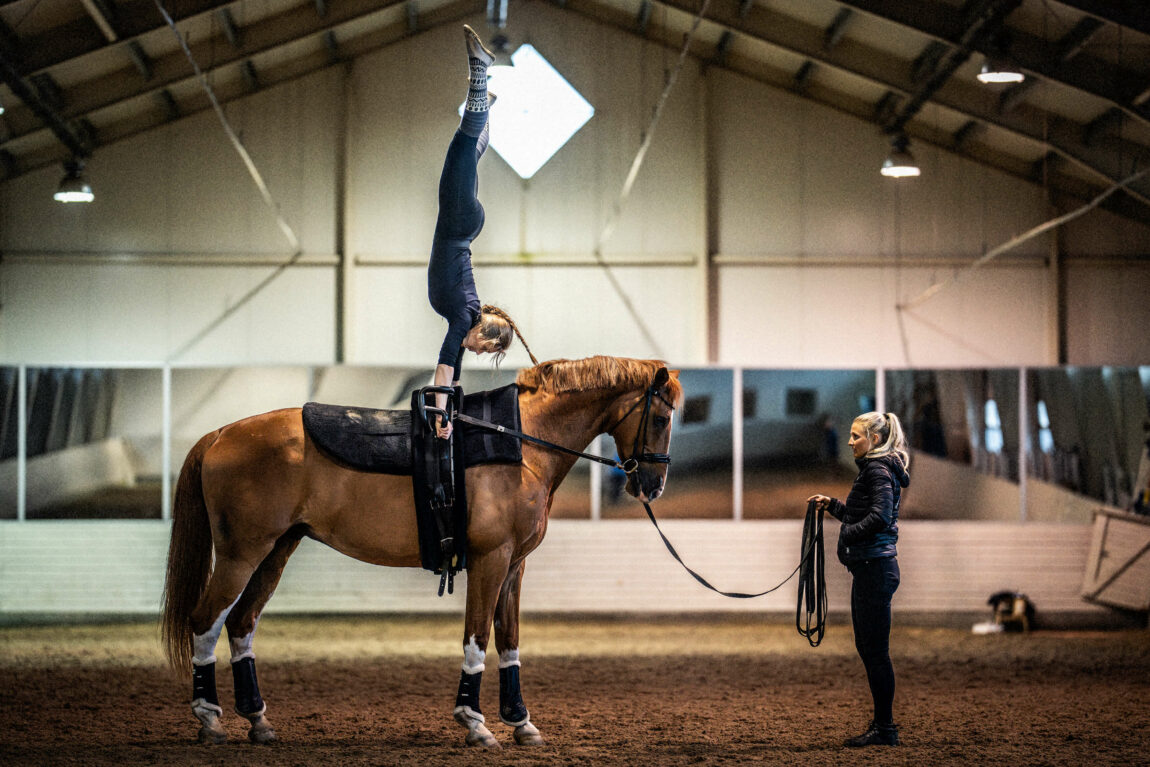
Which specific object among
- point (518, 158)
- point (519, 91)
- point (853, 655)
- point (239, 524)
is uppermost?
point (519, 91)

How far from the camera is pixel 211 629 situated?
4578 millimetres

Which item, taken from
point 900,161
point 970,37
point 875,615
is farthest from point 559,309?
point 875,615

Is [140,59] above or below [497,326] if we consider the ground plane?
above

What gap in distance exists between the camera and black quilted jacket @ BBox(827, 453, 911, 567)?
4621 millimetres

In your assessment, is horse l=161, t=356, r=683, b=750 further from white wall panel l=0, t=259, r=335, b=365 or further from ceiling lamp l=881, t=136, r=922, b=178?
white wall panel l=0, t=259, r=335, b=365

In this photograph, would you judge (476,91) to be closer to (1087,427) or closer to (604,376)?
(604,376)

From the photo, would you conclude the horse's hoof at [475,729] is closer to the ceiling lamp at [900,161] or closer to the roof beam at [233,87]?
the ceiling lamp at [900,161]

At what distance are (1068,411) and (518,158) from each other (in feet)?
18.2

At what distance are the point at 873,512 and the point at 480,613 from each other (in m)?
1.70

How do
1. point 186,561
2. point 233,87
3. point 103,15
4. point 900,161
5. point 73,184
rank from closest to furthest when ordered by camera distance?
point 186,561 < point 103,15 < point 73,184 < point 900,161 < point 233,87

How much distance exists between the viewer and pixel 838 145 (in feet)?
34.8

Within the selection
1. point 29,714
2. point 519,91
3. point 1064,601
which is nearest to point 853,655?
point 1064,601

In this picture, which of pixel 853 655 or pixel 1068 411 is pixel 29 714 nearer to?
pixel 853 655

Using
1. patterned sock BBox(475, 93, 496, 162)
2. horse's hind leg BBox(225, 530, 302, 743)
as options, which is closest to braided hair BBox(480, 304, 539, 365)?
patterned sock BBox(475, 93, 496, 162)
